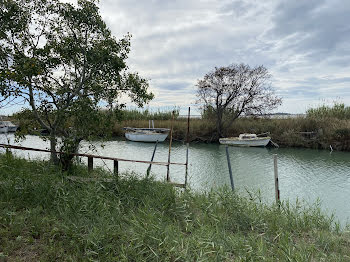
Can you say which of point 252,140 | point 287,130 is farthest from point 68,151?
point 287,130

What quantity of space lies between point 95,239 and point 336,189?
8714 mm

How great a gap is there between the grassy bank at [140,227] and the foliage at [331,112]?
65.5 ft

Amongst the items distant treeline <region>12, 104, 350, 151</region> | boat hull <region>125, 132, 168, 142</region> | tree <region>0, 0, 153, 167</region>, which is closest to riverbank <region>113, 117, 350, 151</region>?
distant treeline <region>12, 104, 350, 151</region>

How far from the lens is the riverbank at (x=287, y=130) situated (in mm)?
18234

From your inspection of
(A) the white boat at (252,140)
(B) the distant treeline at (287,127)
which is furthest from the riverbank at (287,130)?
(A) the white boat at (252,140)

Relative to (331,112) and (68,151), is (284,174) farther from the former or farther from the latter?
(331,112)

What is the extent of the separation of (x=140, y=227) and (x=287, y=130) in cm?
1982

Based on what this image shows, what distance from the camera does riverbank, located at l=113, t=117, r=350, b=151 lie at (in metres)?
18.2

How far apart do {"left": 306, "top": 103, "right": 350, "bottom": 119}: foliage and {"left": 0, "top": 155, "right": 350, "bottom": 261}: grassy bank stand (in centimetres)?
1996

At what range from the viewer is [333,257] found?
9.82 feet

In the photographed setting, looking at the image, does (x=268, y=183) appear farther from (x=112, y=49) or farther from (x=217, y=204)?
(x=112, y=49)

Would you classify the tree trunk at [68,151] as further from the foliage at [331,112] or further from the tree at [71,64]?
the foliage at [331,112]

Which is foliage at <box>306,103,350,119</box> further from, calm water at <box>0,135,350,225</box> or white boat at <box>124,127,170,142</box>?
white boat at <box>124,127,170,142</box>

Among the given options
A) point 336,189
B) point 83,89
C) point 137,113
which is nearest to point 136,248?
point 83,89
